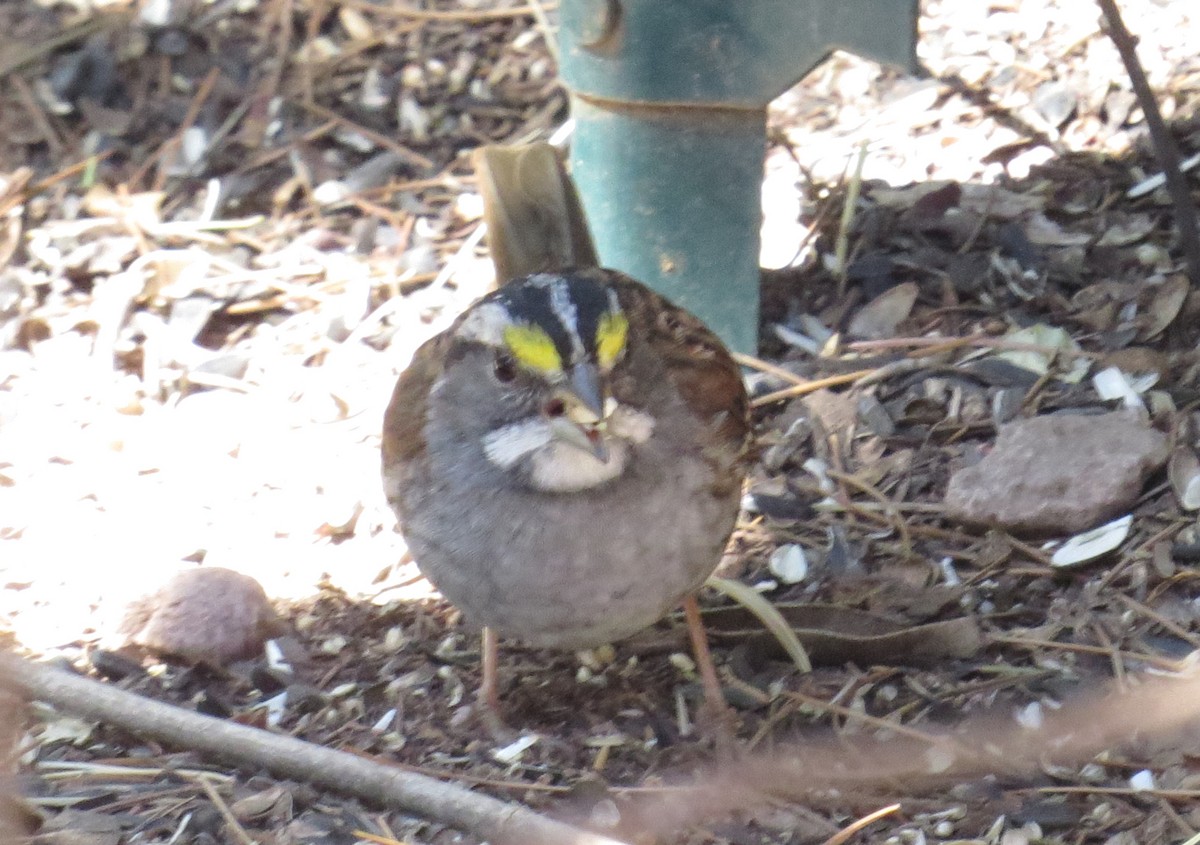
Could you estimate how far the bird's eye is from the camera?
8.67ft

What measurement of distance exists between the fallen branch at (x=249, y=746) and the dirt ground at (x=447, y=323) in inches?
4.1

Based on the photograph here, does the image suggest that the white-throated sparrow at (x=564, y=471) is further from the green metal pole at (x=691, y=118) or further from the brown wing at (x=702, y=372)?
the green metal pole at (x=691, y=118)

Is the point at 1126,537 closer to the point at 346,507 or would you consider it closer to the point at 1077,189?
the point at 1077,189

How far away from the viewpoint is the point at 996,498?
3289mm

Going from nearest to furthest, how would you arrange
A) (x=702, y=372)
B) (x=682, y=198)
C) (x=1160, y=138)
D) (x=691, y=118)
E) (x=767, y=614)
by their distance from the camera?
(x=702, y=372), (x=767, y=614), (x=1160, y=138), (x=691, y=118), (x=682, y=198)

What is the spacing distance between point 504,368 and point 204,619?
2.94ft

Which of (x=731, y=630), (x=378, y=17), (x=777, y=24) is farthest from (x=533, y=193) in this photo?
(x=378, y=17)

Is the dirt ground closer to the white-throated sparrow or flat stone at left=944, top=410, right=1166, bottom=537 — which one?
flat stone at left=944, top=410, right=1166, bottom=537

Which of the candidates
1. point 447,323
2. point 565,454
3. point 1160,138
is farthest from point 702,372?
point 447,323

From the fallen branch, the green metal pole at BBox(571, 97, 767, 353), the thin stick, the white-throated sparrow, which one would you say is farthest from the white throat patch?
the green metal pole at BBox(571, 97, 767, 353)

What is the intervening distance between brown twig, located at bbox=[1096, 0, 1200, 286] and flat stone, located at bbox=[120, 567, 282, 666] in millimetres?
2043

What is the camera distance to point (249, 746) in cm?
258

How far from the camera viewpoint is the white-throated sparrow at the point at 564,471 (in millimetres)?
2588

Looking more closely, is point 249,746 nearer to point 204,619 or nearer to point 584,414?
point 204,619
